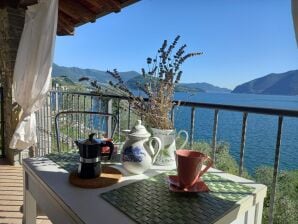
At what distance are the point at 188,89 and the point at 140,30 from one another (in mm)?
16268

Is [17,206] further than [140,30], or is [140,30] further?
[140,30]

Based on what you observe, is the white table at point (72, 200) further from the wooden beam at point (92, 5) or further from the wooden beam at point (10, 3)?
the wooden beam at point (10, 3)

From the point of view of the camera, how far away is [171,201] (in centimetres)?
80

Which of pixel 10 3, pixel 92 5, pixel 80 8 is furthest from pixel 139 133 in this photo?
pixel 10 3

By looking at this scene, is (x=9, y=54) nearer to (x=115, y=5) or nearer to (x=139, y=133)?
(x=115, y=5)

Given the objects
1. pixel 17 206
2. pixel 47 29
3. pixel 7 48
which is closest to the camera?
pixel 17 206

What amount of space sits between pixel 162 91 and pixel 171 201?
493 millimetres

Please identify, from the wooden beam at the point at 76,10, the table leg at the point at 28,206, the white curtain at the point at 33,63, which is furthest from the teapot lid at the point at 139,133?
the wooden beam at the point at 76,10

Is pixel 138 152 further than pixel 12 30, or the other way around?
pixel 12 30

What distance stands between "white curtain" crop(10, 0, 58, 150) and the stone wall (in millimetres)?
440

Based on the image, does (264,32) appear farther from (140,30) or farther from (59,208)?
(59,208)

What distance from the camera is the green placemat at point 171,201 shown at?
2.33 feet

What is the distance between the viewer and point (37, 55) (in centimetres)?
274

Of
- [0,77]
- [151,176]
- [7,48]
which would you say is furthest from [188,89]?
[0,77]
